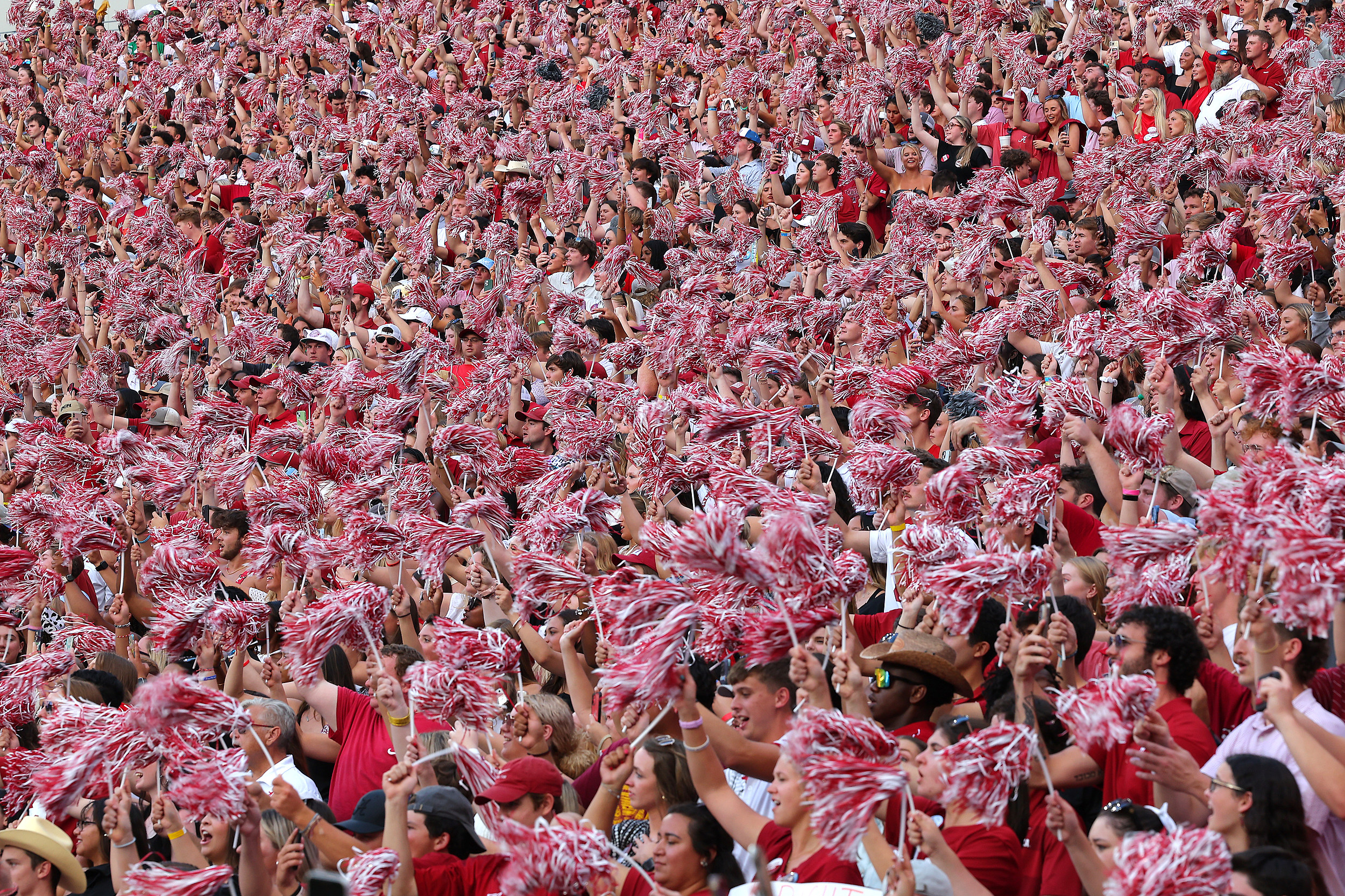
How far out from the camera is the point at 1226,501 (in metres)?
4.46

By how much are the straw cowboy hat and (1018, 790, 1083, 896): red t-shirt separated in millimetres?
3281

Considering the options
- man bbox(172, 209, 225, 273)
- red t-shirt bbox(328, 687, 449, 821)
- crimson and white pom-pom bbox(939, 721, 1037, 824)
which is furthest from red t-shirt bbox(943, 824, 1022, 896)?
man bbox(172, 209, 225, 273)

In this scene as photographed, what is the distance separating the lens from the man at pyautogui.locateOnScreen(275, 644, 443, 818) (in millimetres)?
5688

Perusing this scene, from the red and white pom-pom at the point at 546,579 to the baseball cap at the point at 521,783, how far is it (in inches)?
47.4

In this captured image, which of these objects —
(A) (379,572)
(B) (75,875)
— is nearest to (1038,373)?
(A) (379,572)

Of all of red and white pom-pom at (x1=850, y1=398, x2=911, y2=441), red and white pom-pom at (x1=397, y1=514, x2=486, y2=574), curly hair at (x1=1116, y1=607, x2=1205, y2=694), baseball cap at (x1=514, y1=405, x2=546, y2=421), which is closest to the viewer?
curly hair at (x1=1116, y1=607, x2=1205, y2=694)

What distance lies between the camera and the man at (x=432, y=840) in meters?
4.33

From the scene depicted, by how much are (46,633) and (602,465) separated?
10.3 ft

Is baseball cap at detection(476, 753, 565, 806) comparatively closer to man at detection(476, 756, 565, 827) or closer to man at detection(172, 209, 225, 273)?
man at detection(476, 756, 565, 827)

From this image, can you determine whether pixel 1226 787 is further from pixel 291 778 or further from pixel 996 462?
pixel 291 778

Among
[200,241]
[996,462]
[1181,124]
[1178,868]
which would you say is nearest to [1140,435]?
[996,462]

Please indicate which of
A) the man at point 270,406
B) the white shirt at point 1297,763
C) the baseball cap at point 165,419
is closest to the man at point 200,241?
the baseball cap at point 165,419

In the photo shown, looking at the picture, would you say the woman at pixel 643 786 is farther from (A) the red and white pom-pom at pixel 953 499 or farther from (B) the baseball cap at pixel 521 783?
(A) the red and white pom-pom at pixel 953 499

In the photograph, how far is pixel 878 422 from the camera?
754cm
